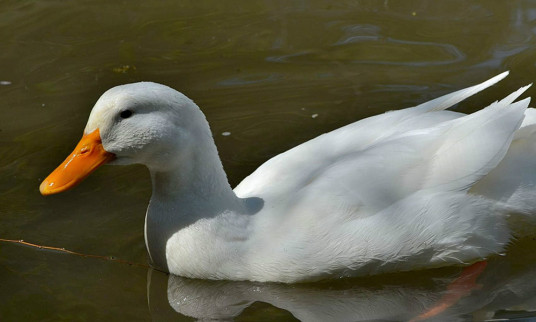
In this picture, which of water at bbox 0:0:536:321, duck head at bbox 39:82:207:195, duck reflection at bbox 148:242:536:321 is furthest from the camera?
water at bbox 0:0:536:321

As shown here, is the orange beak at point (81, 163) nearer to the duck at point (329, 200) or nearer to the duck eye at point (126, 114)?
the duck at point (329, 200)

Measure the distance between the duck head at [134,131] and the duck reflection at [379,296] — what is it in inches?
30.6

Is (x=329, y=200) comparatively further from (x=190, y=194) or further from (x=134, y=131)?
(x=134, y=131)

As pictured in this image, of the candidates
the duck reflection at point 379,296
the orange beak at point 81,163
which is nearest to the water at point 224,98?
the duck reflection at point 379,296

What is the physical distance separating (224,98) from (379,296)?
2573 mm

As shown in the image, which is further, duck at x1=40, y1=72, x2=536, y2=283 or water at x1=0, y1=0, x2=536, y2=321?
water at x1=0, y1=0, x2=536, y2=321

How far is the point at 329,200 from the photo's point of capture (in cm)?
500

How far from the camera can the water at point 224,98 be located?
511 cm

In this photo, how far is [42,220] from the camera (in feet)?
19.5

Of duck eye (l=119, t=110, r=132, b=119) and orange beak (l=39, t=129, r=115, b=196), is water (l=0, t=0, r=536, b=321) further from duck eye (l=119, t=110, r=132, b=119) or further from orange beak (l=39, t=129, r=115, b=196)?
duck eye (l=119, t=110, r=132, b=119)

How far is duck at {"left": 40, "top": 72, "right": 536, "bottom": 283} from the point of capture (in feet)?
16.0

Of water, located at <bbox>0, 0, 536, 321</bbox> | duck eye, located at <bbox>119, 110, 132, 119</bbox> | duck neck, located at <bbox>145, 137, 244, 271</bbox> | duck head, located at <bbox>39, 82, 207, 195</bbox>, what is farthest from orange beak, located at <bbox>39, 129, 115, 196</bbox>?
water, located at <bbox>0, 0, 536, 321</bbox>

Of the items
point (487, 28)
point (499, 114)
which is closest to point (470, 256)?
point (499, 114)

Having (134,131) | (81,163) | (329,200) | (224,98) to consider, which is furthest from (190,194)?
(224,98)
